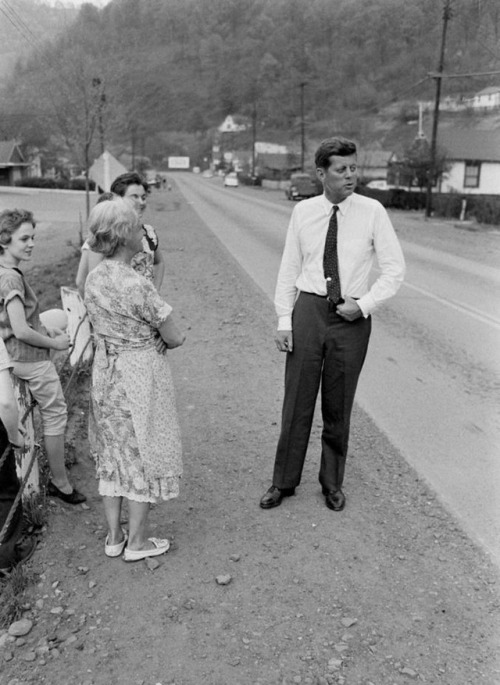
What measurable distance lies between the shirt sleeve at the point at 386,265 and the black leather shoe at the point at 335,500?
1.08 m

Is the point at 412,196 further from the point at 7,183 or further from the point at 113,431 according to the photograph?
the point at 113,431

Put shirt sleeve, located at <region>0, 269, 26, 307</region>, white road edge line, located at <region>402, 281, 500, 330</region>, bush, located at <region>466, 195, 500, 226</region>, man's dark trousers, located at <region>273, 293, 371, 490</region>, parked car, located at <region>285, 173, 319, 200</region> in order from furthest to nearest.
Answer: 1. parked car, located at <region>285, 173, 319, 200</region>
2. bush, located at <region>466, 195, 500, 226</region>
3. white road edge line, located at <region>402, 281, 500, 330</region>
4. man's dark trousers, located at <region>273, 293, 371, 490</region>
5. shirt sleeve, located at <region>0, 269, 26, 307</region>

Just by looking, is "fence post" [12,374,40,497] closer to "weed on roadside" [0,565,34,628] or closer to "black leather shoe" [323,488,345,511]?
"weed on roadside" [0,565,34,628]

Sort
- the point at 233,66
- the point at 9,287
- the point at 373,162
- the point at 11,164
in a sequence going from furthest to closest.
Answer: the point at 233,66 < the point at 373,162 < the point at 11,164 < the point at 9,287

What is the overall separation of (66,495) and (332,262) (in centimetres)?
204

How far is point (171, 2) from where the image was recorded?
548 ft

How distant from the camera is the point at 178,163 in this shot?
5851 inches

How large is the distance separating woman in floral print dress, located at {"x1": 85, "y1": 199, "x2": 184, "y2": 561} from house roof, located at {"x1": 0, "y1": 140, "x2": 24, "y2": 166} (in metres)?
34.2

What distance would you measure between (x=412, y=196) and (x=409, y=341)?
100 feet

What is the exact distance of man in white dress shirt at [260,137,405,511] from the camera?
3678mm

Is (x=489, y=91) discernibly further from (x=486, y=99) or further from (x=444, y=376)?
(x=444, y=376)

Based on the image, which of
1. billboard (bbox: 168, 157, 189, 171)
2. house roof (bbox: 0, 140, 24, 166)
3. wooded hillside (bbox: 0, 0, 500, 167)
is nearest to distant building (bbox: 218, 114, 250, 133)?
wooded hillside (bbox: 0, 0, 500, 167)

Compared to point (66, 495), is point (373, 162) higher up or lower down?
higher up

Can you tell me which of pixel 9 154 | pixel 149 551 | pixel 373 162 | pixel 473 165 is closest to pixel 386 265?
pixel 149 551
